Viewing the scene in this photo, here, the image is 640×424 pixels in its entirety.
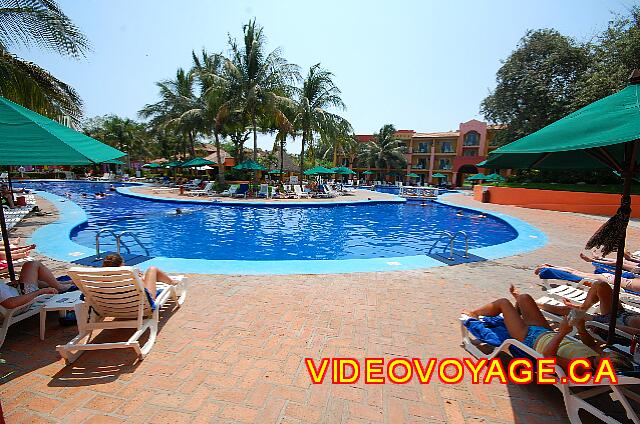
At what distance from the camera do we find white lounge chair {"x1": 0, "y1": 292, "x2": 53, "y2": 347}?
3045mm

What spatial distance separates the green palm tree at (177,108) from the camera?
25.8m

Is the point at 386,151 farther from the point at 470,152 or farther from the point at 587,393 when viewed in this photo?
the point at 587,393

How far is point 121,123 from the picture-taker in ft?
145

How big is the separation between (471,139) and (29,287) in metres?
50.2

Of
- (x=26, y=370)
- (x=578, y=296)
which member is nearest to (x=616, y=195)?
(x=578, y=296)

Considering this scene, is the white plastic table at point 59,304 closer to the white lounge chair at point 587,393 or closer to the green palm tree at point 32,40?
the white lounge chair at point 587,393

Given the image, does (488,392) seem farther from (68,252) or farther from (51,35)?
(51,35)

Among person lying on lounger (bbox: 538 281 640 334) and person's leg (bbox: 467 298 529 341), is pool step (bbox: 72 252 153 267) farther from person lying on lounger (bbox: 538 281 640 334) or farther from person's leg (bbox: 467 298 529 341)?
→ person lying on lounger (bbox: 538 281 640 334)

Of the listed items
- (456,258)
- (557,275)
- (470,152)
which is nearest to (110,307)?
(557,275)

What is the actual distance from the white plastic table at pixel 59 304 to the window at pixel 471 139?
4964 cm

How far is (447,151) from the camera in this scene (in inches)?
1914

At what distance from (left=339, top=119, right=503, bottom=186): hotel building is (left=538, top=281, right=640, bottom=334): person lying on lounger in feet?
142

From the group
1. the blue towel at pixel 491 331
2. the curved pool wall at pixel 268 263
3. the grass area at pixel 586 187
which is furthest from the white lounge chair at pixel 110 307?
the grass area at pixel 586 187

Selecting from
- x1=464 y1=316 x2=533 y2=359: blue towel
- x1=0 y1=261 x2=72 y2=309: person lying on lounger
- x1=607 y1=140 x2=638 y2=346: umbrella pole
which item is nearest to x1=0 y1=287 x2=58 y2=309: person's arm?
x1=0 y1=261 x2=72 y2=309: person lying on lounger
